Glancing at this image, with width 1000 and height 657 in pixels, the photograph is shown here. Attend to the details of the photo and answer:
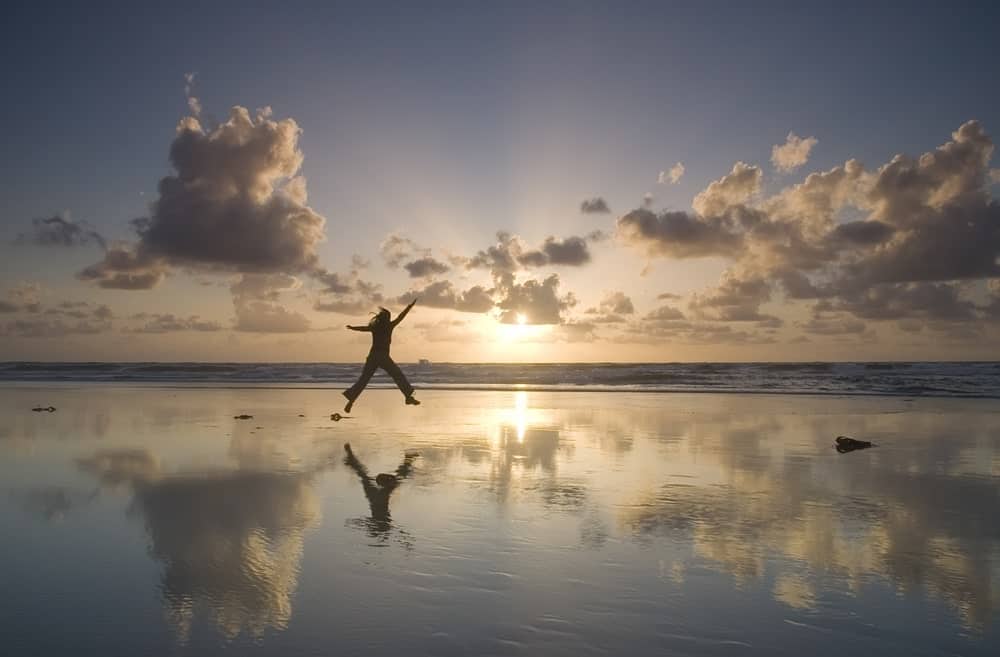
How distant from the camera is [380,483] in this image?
9.23m

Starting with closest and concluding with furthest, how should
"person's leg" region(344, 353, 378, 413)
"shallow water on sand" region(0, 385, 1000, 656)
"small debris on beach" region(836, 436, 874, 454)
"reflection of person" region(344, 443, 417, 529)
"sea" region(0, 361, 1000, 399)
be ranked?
1. "shallow water on sand" region(0, 385, 1000, 656)
2. "reflection of person" region(344, 443, 417, 529)
3. "small debris on beach" region(836, 436, 874, 454)
4. "person's leg" region(344, 353, 378, 413)
5. "sea" region(0, 361, 1000, 399)

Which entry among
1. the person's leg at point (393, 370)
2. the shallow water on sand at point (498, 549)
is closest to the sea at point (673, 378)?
the person's leg at point (393, 370)

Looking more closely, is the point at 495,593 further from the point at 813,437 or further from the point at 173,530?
the point at 813,437

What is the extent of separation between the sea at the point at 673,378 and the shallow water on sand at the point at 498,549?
26.8 meters

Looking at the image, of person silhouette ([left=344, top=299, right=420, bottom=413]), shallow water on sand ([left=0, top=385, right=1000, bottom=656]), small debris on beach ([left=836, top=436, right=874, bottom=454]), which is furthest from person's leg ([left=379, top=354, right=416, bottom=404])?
small debris on beach ([left=836, top=436, right=874, bottom=454])

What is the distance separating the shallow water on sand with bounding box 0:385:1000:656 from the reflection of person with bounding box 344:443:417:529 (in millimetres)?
88

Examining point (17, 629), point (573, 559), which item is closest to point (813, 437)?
point (573, 559)

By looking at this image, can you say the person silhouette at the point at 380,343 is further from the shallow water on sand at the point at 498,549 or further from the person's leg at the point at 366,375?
the shallow water on sand at the point at 498,549

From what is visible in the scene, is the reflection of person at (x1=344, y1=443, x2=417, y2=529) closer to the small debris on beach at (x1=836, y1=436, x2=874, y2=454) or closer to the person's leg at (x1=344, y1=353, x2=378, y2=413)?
the person's leg at (x1=344, y1=353, x2=378, y2=413)

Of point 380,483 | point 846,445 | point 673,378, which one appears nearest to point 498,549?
point 380,483

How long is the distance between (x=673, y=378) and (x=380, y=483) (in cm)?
4743

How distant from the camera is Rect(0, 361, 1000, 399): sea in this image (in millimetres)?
38594

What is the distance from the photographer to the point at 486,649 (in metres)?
3.96

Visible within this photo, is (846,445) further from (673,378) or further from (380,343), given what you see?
(673,378)
